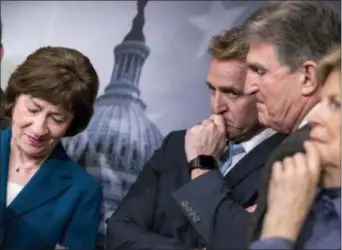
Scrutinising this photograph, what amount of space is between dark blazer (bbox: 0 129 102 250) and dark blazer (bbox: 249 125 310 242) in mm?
614

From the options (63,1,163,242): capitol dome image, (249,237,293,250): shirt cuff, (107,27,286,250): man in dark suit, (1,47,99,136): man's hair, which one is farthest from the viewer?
(63,1,163,242): capitol dome image

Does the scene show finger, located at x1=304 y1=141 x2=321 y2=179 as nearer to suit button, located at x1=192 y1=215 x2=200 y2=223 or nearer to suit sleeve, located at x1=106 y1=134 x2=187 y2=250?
suit button, located at x1=192 y1=215 x2=200 y2=223

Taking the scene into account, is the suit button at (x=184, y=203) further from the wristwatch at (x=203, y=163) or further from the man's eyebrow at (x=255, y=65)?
the man's eyebrow at (x=255, y=65)

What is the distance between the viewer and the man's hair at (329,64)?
3.10ft

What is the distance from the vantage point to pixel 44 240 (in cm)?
143

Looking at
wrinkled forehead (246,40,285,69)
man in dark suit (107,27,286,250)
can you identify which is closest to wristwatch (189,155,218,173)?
man in dark suit (107,27,286,250)

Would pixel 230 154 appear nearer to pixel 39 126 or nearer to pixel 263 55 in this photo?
pixel 263 55

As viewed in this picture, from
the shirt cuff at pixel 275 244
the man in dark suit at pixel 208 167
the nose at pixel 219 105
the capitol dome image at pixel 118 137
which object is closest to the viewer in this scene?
the shirt cuff at pixel 275 244

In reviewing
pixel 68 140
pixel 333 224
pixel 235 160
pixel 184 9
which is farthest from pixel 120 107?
pixel 333 224

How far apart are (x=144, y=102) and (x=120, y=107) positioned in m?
0.07

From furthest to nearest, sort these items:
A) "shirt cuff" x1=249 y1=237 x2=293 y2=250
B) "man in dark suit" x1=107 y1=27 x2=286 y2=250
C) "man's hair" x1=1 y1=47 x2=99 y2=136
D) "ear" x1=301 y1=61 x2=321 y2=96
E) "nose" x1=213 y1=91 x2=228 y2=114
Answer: "man's hair" x1=1 y1=47 x2=99 y2=136 → "nose" x1=213 y1=91 x2=228 y2=114 → "man in dark suit" x1=107 y1=27 x2=286 y2=250 → "ear" x1=301 y1=61 x2=321 y2=96 → "shirt cuff" x1=249 y1=237 x2=293 y2=250

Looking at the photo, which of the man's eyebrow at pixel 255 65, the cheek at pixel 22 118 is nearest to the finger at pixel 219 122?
the man's eyebrow at pixel 255 65

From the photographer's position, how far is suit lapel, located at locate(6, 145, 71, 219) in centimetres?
143

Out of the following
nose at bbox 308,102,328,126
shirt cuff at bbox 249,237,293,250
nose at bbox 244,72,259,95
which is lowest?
shirt cuff at bbox 249,237,293,250
